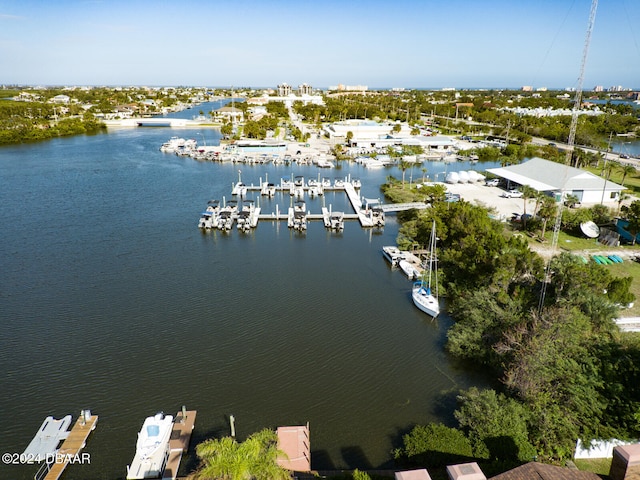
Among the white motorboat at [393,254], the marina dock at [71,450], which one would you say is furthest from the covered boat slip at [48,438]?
the white motorboat at [393,254]

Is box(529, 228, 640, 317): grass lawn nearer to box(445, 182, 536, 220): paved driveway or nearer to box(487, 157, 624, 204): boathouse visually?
box(445, 182, 536, 220): paved driveway

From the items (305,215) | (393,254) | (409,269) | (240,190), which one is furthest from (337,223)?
A: (240,190)

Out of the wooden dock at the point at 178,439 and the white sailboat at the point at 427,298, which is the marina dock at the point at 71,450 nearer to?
the wooden dock at the point at 178,439

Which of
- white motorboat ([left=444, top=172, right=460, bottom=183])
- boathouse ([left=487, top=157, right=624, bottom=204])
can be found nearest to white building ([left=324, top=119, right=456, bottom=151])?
white motorboat ([left=444, top=172, right=460, bottom=183])

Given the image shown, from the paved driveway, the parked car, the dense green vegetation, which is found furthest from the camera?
the parked car

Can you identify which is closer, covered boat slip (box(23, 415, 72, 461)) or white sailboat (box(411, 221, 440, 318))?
covered boat slip (box(23, 415, 72, 461))
